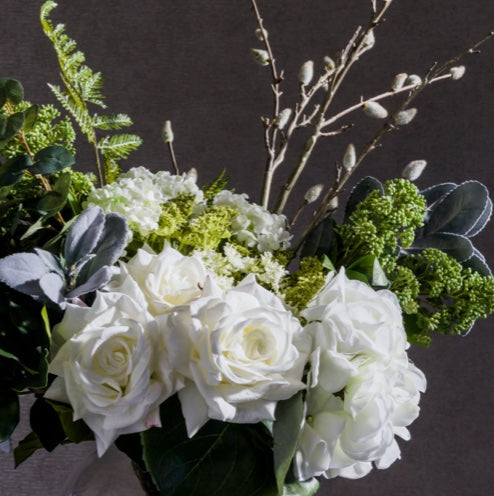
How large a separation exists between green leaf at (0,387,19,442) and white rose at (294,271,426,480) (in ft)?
0.62

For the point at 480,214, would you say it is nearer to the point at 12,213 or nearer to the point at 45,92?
the point at 12,213

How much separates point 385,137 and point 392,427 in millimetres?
666

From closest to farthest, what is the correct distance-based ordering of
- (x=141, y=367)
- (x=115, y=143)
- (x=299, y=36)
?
(x=141, y=367), (x=115, y=143), (x=299, y=36)

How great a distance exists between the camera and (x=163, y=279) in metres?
0.52

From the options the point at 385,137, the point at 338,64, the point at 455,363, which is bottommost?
the point at 455,363

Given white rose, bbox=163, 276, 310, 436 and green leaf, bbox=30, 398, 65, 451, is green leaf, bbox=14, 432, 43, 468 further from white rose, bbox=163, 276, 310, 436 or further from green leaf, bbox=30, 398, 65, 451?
white rose, bbox=163, 276, 310, 436

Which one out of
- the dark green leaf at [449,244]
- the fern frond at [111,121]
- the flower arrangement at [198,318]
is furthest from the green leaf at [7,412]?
the dark green leaf at [449,244]

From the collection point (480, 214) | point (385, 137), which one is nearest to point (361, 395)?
point (480, 214)

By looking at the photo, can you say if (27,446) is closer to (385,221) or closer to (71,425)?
(71,425)

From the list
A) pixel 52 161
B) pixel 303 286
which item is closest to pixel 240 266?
pixel 303 286

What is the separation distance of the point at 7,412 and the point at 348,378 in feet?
0.74

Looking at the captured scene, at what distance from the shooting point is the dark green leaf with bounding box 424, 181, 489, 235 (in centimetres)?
67

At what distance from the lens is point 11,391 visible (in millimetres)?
546

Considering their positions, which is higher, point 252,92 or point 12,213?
point 12,213
